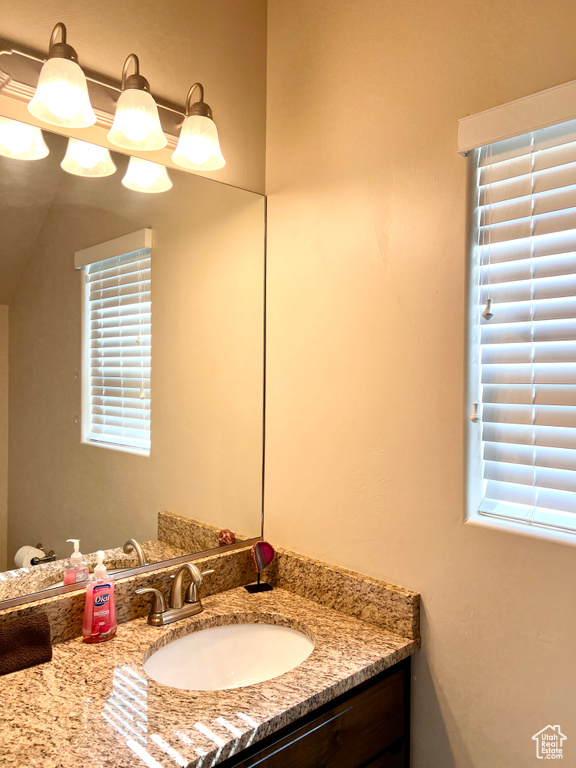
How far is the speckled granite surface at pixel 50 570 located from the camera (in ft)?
4.07

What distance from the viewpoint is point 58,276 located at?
132 centimetres

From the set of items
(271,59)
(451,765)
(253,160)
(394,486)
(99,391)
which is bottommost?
(451,765)

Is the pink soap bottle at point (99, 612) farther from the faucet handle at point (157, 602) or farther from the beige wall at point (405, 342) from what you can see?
the beige wall at point (405, 342)

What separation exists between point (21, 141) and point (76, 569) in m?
0.97

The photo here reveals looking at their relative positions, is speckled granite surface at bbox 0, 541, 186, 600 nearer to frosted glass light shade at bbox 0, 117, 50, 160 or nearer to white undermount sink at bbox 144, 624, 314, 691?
white undermount sink at bbox 144, 624, 314, 691

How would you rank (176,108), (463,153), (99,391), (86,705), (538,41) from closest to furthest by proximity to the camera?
(86,705), (538,41), (463,153), (99,391), (176,108)

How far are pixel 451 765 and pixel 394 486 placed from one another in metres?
0.63

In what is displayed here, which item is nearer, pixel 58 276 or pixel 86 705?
pixel 86 705


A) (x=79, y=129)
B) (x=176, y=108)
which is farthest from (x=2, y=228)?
(x=176, y=108)

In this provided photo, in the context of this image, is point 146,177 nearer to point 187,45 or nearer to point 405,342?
point 187,45

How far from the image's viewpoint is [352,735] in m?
1.21

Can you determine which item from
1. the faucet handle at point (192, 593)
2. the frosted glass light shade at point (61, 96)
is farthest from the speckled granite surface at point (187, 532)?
the frosted glass light shade at point (61, 96)

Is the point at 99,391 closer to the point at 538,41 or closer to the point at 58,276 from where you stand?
the point at 58,276

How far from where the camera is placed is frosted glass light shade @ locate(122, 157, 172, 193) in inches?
56.9
